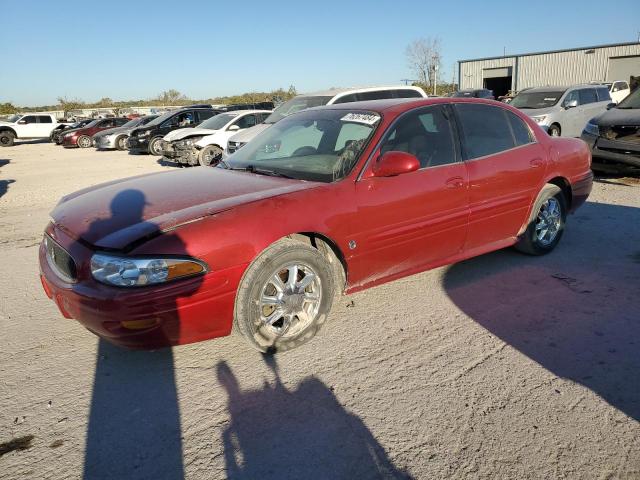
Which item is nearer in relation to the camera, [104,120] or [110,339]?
[110,339]

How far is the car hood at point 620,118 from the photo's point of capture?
769 centimetres

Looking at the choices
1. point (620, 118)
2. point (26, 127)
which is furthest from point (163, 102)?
point (620, 118)

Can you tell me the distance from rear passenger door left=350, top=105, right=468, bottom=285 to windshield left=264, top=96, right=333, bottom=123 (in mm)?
6170

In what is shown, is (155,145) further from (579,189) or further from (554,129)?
(579,189)

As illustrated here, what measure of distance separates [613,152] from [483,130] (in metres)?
5.01

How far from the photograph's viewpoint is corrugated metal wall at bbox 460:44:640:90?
3356 cm

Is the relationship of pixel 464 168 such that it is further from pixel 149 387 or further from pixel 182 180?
pixel 149 387

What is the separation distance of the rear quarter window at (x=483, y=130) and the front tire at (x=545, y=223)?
2.30 ft

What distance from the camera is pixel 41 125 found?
95.3ft

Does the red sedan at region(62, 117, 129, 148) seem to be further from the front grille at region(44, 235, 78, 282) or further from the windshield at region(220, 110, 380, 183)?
the front grille at region(44, 235, 78, 282)

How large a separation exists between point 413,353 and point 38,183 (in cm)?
1156

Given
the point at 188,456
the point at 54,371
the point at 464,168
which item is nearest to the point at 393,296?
the point at 464,168

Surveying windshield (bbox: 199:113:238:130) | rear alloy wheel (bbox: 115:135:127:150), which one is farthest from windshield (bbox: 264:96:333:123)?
rear alloy wheel (bbox: 115:135:127:150)

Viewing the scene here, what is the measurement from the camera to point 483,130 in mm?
4094
